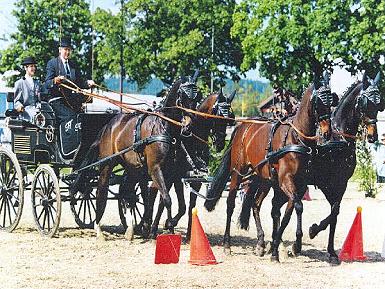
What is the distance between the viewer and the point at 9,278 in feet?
26.5

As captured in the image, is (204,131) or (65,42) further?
(65,42)

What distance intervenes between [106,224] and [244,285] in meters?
6.47

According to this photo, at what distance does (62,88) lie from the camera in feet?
38.8

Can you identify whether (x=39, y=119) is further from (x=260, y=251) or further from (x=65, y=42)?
(x=260, y=251)

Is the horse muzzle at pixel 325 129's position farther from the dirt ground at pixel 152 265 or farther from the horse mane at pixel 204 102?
the horse mane at pixel 204 102

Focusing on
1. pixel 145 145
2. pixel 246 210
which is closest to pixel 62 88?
pixel 145 145

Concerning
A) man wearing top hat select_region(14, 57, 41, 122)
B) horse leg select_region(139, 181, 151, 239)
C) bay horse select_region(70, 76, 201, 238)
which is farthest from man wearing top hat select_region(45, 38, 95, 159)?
horse leg select_region(139, 181, 151, 239)

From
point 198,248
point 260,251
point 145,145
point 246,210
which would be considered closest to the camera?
point 198,248

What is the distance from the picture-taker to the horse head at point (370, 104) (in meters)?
9.22

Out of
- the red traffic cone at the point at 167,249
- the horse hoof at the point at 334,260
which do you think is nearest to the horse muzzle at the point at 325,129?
the horse hoof at the point at 334,260

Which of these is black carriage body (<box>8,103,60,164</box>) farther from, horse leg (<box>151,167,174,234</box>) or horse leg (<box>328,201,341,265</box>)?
horse leg (<box>328,201,341,265</box>)

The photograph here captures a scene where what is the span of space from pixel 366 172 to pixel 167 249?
1182 centimetres

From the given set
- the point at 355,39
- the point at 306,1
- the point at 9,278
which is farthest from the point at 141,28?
the point at 9,278

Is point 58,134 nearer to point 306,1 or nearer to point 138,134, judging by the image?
point 138,134
